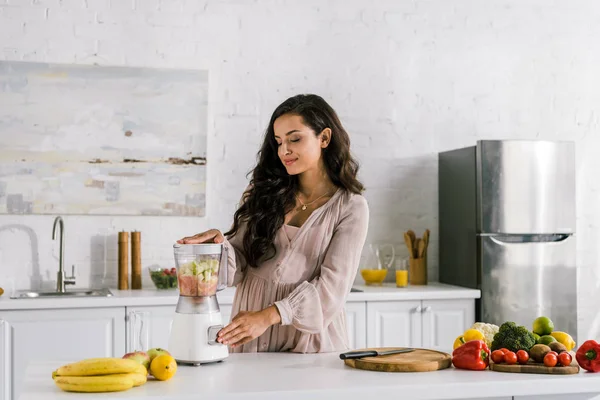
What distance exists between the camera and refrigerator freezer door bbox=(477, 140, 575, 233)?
4441mm

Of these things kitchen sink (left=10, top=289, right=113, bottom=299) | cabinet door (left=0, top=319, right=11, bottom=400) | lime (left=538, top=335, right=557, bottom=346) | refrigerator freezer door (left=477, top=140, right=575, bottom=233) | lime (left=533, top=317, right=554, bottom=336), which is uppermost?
refrigerator freezer door (left=477, top=140, right=575, bottom=233)

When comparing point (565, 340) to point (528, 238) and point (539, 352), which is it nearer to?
point (539, 352)

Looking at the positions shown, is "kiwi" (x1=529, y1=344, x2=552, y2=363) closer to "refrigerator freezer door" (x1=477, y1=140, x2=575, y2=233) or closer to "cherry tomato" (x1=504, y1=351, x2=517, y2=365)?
"cherry tomato" (x1=504, y1=351, x2=517, y2=365)

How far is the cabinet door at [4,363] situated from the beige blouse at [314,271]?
1.55 metres

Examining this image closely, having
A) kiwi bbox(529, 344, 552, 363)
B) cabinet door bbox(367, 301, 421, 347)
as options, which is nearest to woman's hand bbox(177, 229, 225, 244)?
kiwi bbox(529, 344, 552, 363)

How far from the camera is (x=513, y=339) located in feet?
7.58

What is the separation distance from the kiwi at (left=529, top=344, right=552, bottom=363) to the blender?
2.98 ft

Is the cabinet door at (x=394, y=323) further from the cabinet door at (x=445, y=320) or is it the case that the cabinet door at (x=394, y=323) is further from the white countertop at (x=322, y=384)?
the white countertop at (x=322, y=384)

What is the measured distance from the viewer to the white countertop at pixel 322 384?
6.48 feet

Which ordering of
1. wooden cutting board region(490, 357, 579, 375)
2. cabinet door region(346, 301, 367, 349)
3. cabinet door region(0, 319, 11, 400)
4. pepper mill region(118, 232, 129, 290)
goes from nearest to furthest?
wooden cutting board region(490, 357, 579, 375), cabinet door region(0, 319, 11, 400), cabinet door region(346, 301, 367, 349), pepper mill region(118, 232, 129, 290)

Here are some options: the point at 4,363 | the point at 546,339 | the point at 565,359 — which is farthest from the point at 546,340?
the point at 4,363

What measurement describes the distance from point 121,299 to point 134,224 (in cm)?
71

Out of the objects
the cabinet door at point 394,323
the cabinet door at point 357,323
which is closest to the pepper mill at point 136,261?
the cabinet door at point 357,323

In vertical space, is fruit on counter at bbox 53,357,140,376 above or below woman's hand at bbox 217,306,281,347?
below
